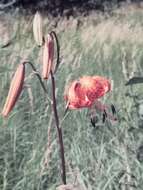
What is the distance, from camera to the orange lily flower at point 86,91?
1.56 m

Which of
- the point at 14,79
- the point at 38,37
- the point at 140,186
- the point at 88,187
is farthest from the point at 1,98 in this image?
the point at 140,186

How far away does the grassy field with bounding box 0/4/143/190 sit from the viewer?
154cm

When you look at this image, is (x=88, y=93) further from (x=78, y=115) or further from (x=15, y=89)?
(x=15, y=89)

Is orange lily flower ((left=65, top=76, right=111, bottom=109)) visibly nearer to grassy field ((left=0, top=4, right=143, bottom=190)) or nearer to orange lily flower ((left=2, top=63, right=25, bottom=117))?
grassy field ((left=0, top=4, right=143, bottom=190))

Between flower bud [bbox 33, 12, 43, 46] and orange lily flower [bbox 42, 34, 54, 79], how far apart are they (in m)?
0.02

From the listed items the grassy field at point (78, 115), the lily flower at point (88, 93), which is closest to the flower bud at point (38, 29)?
the grassy field at point (78, 115)

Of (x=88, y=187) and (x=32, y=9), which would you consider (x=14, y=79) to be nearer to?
(x=32, y=9)

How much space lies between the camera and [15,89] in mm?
1569

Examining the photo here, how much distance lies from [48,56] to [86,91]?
0.15m

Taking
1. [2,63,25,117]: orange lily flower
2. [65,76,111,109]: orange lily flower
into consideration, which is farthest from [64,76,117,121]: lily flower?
[2,63,25,117]: orange lily flower

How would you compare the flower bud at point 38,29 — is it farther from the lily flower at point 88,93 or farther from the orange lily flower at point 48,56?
the lily flower at point 88,93

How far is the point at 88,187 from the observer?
5.03 feet

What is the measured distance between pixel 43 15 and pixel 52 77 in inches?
7.2

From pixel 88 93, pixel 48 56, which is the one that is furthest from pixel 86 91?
pixel 48 56
